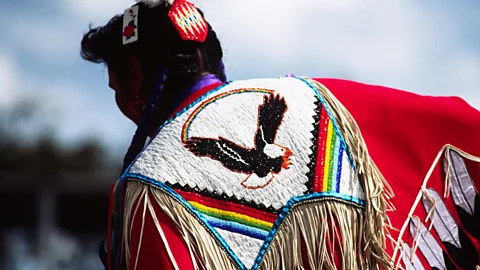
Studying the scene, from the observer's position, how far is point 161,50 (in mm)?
1892

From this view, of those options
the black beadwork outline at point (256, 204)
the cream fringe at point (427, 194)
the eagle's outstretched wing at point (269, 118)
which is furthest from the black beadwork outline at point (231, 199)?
the cream fringe at point (427, 194)

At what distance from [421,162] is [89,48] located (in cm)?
85

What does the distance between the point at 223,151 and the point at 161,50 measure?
34cm

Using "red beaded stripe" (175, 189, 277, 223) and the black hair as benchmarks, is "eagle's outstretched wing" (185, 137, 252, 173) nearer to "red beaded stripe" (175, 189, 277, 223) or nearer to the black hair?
"red beaded stripe" (175, 189, 277, 223)

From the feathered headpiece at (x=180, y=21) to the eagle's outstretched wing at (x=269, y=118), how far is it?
264mm

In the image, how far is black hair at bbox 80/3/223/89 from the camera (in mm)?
1874

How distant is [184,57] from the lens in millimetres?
1881

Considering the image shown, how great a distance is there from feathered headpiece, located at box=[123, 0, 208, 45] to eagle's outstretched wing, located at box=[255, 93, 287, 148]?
264 mm

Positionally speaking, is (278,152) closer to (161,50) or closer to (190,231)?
(190,231)

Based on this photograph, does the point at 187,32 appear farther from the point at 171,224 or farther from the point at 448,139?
the point at 448,139

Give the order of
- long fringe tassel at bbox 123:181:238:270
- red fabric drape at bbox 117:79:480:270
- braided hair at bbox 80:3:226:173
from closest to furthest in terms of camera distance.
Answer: long fringe tassel at bbox 123:181:238:270 → red fabric drape at bbox 117:79:480:270 → braided hair at bbox 80:3:226:173

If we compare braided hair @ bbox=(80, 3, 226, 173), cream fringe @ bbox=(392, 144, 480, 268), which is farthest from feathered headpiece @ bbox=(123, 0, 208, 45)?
cream fringe @ bbox=(392, 144, 480, 268)

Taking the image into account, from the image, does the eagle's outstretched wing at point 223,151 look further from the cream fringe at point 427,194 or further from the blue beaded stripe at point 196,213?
the cream fringe at point 427,194

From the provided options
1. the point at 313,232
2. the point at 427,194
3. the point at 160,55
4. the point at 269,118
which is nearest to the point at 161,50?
the point at 160,55
